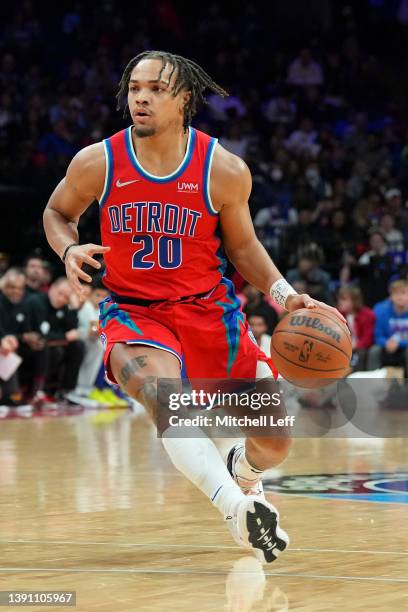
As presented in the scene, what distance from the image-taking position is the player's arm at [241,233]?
5.08m

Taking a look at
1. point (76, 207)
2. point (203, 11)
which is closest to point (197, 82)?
point (76, 207)

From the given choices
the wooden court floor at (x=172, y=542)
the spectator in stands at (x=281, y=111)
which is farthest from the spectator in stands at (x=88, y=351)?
the spectator in stands at (x=281, y=111)

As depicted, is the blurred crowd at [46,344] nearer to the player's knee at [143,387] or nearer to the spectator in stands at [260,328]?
the spectator in stands at [260,328]

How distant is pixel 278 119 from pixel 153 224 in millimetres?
13918

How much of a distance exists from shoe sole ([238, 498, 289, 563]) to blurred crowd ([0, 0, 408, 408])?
27.6ft

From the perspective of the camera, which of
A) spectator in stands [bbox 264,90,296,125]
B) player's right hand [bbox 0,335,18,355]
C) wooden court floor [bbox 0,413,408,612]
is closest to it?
wooden court floor [bbox 0,413,408,612]

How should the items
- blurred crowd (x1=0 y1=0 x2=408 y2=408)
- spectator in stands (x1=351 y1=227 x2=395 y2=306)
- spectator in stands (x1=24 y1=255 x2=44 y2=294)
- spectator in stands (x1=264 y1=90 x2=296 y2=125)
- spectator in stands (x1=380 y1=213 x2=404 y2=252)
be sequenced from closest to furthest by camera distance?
spectator in stands (x1=24 y1=255 x2=44 y2=294), spectator in stands (x1=351 y1=227 x2=395 y2=306), blurred crowd (x1=0 y1=0 x2=408 y2=408), spectator in stands (x1=380 y1=213 x2=404 y2=252), spectator in stands (x1=264 y1=90 x2=296 y2=125)

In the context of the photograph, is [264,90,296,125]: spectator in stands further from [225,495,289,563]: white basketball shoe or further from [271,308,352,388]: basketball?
[225,495,289,563]: white basketball shoe

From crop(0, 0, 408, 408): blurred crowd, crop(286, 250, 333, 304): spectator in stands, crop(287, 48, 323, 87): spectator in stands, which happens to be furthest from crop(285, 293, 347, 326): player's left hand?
crop(287, 48, 323, 87): spectator in stands

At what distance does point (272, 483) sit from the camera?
23.1ft

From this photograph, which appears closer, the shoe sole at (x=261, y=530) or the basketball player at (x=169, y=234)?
the shoe sole at (x=261, y=530)

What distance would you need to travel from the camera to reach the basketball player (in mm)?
5008

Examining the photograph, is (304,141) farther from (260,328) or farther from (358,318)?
(260,328)

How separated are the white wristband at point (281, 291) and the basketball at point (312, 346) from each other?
93 millimetres
